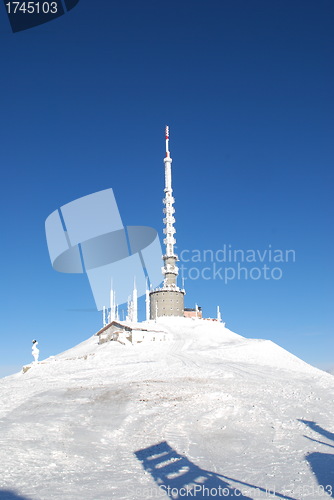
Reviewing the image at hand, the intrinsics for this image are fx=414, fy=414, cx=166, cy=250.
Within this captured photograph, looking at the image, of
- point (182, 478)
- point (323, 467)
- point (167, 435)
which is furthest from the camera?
point (167, 435)

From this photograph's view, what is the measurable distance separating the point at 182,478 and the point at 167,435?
5238mm

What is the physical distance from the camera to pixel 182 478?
Answer: 13.1 metres

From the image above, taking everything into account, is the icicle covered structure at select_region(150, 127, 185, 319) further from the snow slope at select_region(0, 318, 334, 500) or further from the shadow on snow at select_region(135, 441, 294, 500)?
the shadow on snow at select_region(135, 441, 294, 500)

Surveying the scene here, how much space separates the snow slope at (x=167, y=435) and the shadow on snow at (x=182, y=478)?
3 cm

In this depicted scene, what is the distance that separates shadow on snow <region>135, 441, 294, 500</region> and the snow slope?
0.03 meters

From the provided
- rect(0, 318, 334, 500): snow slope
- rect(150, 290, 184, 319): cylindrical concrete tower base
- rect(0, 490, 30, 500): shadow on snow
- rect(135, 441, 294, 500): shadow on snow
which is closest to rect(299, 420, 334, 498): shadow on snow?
rect(0, 318, 334, 500): snow slope

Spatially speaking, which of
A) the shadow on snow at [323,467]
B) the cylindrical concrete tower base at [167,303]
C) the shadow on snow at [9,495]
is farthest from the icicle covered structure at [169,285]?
the shadow on snow at [9,495]

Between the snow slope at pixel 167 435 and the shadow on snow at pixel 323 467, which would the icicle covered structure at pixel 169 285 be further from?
the shadow on snow at pixel 323 467

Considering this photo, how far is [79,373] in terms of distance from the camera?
3644 centimetres

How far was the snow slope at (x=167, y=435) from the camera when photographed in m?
12.4

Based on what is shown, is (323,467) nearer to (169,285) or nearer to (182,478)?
(182,478)

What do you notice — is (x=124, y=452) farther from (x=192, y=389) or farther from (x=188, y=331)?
(x=188, y=331)

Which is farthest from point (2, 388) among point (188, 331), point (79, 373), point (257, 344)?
point (188, 331)

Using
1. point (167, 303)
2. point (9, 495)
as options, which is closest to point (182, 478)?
point (9, 495)
